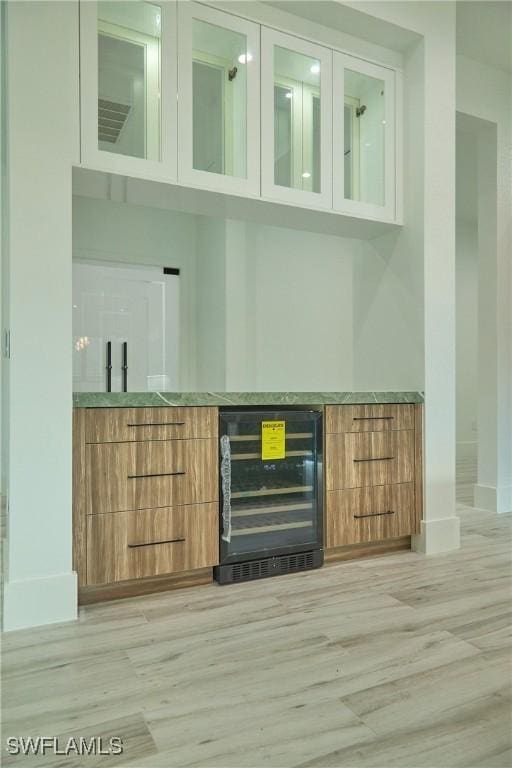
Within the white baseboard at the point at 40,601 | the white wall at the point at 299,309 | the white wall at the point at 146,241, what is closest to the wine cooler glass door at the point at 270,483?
the white baseboard at the point at 40,601

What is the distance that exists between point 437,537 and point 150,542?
5.18ft

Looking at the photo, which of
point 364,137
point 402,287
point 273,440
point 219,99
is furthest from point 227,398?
point 364,137

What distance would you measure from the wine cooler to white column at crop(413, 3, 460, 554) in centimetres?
71

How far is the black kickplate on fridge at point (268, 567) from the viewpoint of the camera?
2.20 meters

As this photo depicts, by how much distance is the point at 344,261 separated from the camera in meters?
5.18

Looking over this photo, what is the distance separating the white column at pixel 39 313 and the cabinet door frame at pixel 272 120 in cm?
94

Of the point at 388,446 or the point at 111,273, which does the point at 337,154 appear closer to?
the point at 388,446

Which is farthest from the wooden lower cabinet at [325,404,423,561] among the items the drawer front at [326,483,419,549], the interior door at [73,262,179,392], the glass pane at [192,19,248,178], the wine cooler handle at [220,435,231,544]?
the interior door at [73,262,179,392]

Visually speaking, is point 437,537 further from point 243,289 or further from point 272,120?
point 243,289

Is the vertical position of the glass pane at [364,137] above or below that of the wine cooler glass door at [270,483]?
above

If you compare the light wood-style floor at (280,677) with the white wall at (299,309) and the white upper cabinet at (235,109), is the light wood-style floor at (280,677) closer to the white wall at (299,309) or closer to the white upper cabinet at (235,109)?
the white upper cabinet at (235,109)

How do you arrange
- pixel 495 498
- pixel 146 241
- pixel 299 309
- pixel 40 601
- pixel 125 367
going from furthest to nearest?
1. pixel 299 309
2. pixel 146 241
3. pixel 125 367
4. pixel 495 498
5. pixel 40 601

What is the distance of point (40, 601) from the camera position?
1.81 m

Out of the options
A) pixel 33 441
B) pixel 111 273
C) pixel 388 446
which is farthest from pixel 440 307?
pixel 111 273
